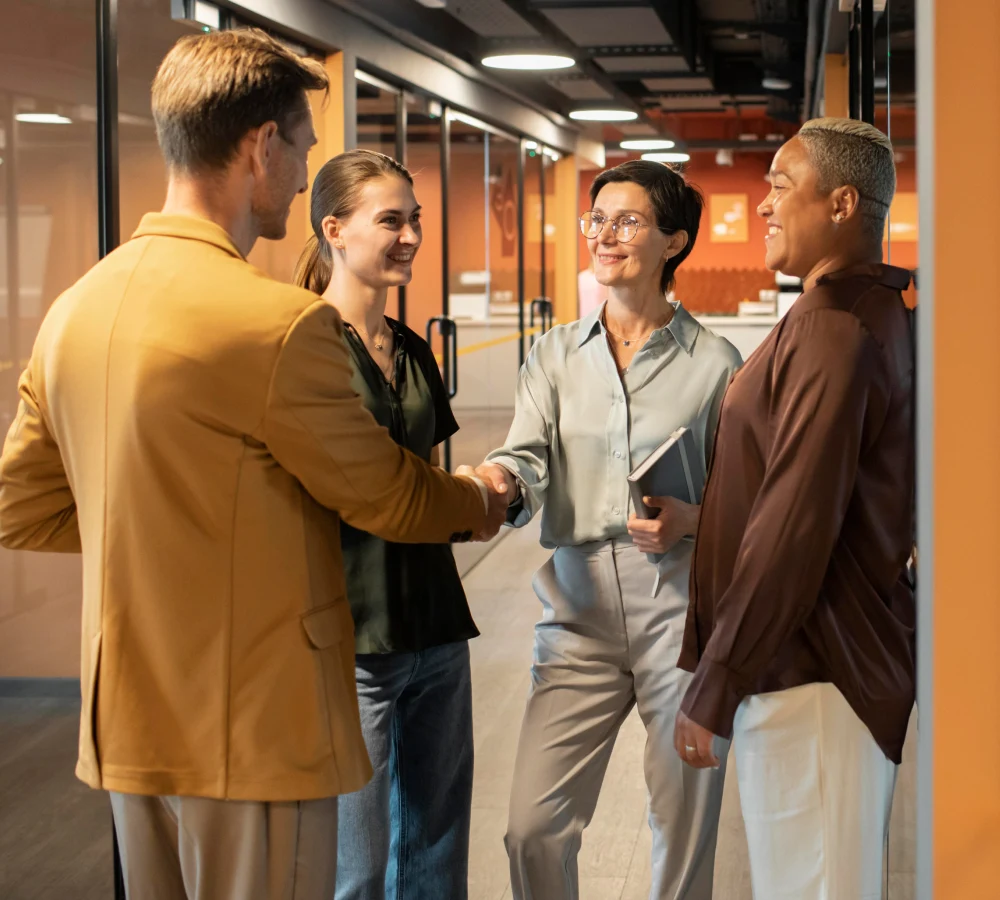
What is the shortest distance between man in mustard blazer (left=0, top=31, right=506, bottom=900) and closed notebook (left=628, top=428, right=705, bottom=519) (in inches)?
26.1

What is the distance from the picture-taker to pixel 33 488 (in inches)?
70.7

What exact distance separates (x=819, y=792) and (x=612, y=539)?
0.76 metres

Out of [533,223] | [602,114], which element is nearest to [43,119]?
[602,114]

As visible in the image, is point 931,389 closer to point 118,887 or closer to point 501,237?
point 118,887

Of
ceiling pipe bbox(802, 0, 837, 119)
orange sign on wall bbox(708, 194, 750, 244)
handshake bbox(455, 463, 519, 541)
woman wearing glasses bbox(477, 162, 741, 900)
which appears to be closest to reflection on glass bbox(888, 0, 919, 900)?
woman wearing glasses bbox(477, 162, 741, 900)

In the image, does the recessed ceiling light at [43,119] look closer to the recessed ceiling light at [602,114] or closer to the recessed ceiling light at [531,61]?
the recessed ceiling light at [531,61]

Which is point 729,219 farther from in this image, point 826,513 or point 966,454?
point 966,454

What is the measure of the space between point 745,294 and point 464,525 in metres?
18.8

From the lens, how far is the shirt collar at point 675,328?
99.9 inches

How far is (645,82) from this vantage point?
10695mm

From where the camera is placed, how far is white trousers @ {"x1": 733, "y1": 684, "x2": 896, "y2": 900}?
1826mm

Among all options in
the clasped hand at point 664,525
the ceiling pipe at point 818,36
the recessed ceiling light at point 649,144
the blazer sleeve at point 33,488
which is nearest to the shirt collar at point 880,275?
the clasped hand at point 664,525

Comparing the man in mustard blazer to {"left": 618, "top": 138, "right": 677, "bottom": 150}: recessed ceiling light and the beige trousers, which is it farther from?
{"left": 618, "top": 138, "right": 677, "bottom": 150}: recessed ceiling light

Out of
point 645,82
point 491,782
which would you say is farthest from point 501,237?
point 491,782
